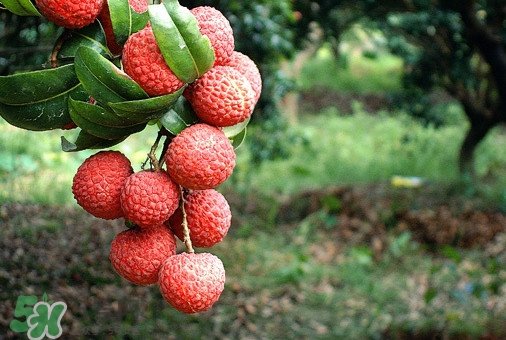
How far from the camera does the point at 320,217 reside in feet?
16.1

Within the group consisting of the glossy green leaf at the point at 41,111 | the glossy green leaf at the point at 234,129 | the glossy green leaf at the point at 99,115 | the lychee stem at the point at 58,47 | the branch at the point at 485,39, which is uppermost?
the lychee stem at the point at 58,47

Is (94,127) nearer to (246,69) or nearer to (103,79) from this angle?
(103,79)

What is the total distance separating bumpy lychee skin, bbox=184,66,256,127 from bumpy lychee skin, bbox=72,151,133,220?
121mm

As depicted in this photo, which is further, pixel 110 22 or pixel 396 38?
pixel 396 38

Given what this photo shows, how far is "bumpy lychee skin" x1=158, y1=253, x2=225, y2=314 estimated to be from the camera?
0.68 meters

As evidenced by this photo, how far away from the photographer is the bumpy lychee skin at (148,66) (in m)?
0.64

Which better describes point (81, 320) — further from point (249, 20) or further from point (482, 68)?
point (482, 68)

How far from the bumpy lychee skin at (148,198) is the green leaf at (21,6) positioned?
0.74 feet

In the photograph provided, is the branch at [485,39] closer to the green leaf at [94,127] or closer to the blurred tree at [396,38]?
the blurred tree at [396,38]

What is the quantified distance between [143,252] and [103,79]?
0.71 feet

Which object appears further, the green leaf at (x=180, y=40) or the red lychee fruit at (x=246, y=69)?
the red lychee fruit at (x=246, y=69)

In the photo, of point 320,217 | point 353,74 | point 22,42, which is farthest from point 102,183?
point 353,74

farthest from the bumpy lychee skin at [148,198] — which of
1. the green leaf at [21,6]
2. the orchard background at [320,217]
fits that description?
the orchard background at [320,217]
